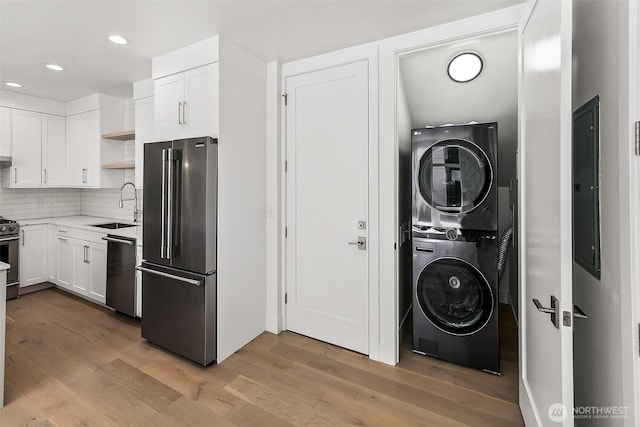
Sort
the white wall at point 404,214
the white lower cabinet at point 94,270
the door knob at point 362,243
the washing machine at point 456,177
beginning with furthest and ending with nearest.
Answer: the white lower cabinet at point 94,270 → the white wall at point 404,214 → the door knob at point 362,243 → the washing machine at point 456,177

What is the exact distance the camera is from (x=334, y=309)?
2.71m

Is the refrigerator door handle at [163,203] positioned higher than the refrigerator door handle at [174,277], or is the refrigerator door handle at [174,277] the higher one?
the refrigerator door handle at [163,203]

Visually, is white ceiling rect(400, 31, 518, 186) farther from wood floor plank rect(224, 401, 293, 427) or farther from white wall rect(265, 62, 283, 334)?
wood floor plank rect(224, 401, 293, 427)

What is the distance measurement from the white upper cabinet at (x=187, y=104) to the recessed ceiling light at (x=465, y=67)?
6.41 feet

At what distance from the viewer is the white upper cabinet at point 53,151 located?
4.10 metres

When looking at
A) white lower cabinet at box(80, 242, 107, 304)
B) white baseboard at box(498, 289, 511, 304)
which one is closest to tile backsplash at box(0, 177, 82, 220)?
white lower cabinet at box(80, 242, 107, 304)

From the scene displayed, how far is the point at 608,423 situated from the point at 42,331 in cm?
408

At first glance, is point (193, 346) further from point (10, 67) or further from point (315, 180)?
point (10, 67)

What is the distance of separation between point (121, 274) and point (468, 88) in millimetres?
3783

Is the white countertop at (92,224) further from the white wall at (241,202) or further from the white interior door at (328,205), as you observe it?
the white interior door at (328,205)

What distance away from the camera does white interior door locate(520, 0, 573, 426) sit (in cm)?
108

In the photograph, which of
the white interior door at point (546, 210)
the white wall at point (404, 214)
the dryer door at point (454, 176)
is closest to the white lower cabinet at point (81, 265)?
the white wall at point (404, 214)

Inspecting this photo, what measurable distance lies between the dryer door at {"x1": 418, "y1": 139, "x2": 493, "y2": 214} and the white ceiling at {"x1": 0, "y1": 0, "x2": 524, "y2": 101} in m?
0.91

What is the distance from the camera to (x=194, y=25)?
2215 millimetres
